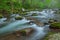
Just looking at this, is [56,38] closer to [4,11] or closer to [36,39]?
[36,39]

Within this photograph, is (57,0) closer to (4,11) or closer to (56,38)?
(4,11)

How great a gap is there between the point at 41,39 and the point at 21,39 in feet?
3.54

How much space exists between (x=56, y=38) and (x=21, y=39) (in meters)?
1.86

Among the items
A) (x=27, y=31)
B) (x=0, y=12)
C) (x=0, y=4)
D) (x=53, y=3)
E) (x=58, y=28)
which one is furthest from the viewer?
(x=53, y=3)

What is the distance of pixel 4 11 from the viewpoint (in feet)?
53.2

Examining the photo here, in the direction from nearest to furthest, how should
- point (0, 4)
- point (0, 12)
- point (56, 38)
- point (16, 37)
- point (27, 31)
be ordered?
point (56, 38)
point (16, 37)
point (27, 31)
point (0, 4)
point (0, 12)

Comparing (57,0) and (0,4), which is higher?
(0,4)

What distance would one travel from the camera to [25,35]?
816 centimetres

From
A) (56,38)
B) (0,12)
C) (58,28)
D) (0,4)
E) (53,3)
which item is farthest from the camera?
(53,3)

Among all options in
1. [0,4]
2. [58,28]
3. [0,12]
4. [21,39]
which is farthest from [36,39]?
[0,12]

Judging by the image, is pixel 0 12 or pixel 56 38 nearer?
pixel 56 38

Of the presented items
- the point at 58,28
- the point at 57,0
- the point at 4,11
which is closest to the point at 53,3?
the point at 57,0

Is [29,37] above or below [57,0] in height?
above

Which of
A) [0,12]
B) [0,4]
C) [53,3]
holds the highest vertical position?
[0,4]
